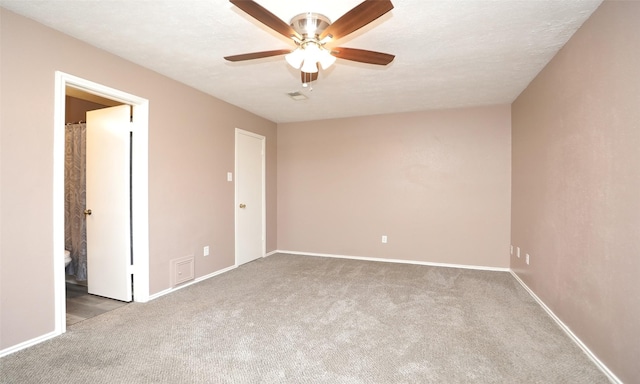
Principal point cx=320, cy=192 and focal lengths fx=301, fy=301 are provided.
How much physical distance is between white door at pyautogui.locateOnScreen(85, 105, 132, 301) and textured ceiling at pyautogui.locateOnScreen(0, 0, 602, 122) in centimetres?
81

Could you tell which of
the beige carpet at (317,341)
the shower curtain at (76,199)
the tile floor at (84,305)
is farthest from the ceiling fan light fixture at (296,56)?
the shower curtain at (76,199)

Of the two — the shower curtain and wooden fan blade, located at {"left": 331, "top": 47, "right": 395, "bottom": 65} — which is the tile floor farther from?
wooden fan blade, located at {"left": 331, "top": 47, "right": 395, "bottom": 65}

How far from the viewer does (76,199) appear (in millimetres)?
3590

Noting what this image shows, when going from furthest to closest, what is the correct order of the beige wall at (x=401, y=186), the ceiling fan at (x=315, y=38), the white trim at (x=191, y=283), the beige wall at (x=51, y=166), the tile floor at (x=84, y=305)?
the beige wall at (x=401, y=186) → the white trim at (x=191, y=283) → the tile floor at (x=84, y=305) → the beige wall at (x=51, y=166) → the ceiling fan at (x=315, y=38)

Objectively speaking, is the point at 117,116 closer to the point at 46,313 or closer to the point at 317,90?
the point at 46,313

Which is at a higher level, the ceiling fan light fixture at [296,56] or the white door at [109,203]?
the ceiling fan light fixture at [296,56]

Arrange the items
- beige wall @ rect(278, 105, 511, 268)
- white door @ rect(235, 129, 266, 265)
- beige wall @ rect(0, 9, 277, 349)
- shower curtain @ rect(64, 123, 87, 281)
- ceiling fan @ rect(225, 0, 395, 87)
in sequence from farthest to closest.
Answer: white door @ rect(235, 129, 266, 265)
beige wall @ rect(278, 105, 511, 268)
shower curtain @ rect(64, 123, 87, 281)
beige wall @ rect(0, 9, 277, 349)
ceiling fan @ rect(225, 0, 395, 87)

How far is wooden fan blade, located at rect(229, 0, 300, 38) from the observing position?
1477mm

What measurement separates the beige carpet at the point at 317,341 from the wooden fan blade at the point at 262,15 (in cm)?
209

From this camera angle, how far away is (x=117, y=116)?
3121 mm

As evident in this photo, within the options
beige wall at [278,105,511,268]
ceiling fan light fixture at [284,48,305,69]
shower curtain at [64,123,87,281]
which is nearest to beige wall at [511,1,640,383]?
beige wall at [278,105,511,268]

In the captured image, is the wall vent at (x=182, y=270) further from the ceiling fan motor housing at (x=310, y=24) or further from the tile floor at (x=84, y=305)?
the ceiling fan motor housing at (x=310, y=24)

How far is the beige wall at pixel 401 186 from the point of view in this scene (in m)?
4.39

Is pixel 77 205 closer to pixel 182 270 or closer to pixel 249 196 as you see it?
pixel 182 270
